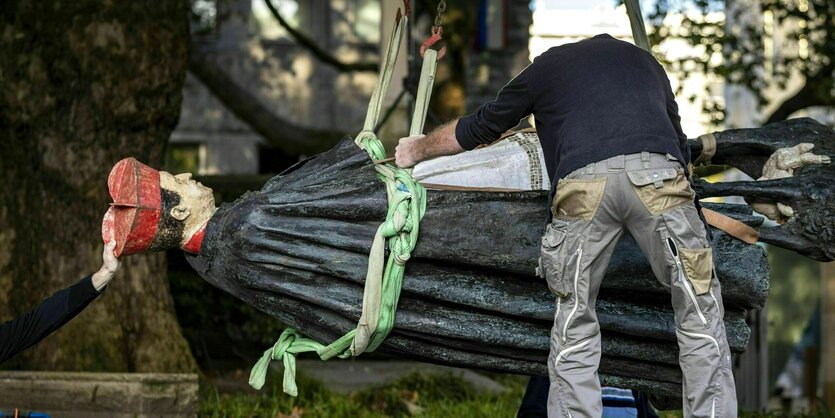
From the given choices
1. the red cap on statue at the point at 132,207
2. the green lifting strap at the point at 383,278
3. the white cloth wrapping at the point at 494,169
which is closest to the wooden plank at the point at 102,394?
the green lifting strap at the point at 383,278

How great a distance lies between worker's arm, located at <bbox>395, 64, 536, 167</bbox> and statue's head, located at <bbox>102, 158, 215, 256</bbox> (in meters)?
0.80

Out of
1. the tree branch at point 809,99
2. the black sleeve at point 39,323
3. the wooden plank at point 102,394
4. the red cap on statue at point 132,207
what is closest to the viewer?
the red cap on statue at point 132,207

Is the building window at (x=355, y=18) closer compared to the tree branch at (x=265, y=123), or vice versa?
the tree branch at (x=265, y=123)

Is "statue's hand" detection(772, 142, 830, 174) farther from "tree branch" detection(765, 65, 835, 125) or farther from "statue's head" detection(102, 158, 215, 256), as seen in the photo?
"tree branch" detection(765, 65, 835, 125)

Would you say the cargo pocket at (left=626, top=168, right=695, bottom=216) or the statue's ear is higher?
the cargo pocket at (left=626, top=168, right=695, bottom=216)

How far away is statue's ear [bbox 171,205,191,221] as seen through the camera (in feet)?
16.2

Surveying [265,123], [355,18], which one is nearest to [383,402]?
[265,123]

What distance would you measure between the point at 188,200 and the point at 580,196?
1471 mm

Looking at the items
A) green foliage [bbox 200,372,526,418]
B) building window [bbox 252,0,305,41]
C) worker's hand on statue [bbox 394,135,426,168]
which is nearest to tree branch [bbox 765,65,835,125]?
green foliage [bbox 200,372,526,418]

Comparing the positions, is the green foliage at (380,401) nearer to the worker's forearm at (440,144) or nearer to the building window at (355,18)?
the worker's forearm at (440,144)

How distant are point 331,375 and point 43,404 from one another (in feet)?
11.2

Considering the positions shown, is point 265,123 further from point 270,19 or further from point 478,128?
point 270,19

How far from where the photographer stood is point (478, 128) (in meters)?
4.95

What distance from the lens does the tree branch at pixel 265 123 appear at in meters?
13.8
